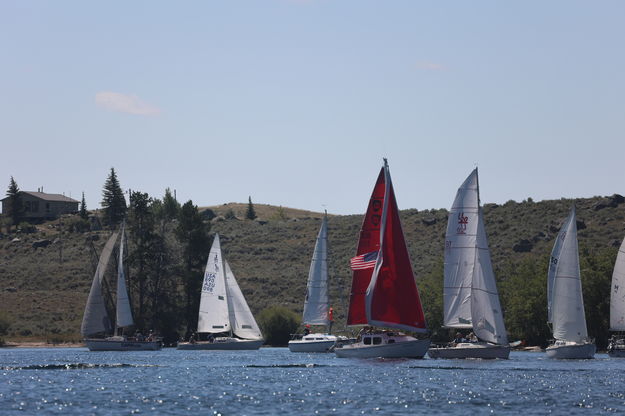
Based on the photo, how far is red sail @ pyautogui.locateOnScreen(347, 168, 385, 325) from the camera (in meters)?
76.8

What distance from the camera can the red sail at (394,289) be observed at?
75125 mm

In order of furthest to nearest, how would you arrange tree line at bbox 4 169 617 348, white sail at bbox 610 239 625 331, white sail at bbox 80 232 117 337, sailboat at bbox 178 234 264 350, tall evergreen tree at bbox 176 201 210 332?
tall evergreen tree at bbox 176 201 210 332
sailboat at bbox 178 234 264 350
white sail at bbox 80 232 117 337
tree line at bbox 4 169 617 348
white sail at bbox 610 239 625 331

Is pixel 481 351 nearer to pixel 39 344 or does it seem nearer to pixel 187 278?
pixel 187 278

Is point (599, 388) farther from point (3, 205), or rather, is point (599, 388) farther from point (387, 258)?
point (3, 205)

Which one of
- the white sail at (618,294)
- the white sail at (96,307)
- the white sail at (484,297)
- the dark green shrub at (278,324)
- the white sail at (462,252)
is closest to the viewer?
the white sail at (484,297)

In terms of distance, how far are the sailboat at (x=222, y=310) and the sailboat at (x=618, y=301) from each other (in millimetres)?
34194

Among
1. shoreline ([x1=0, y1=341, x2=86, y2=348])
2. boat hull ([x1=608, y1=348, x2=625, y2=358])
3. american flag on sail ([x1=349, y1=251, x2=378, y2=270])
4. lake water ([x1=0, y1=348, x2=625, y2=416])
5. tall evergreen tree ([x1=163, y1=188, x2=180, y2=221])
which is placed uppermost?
tall evergreen tree ([x1=163, y1=188, x2=180, y2=221])

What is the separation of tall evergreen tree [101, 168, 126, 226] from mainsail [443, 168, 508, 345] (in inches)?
4431

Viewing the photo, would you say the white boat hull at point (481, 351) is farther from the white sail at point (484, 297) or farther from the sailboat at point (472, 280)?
the white sail at point (484, 297)

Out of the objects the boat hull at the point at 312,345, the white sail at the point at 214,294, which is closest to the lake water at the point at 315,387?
the boat hull at the point at 312,345

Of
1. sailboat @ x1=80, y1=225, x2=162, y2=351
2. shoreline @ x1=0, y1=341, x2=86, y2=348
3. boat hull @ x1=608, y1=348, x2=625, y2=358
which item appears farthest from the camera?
shoreline @ x1=0, y1=341, x2=86, y2=348

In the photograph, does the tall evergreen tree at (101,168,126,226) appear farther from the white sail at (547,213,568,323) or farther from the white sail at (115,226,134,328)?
the white sail at (547,213,568,323)

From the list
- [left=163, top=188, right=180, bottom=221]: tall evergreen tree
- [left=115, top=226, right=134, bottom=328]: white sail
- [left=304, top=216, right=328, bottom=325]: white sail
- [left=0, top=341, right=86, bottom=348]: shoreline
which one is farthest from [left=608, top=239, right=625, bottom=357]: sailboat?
[left=163, top=188, right=180, bottom=221]: tall evergreen tree

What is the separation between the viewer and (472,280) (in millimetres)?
73875
